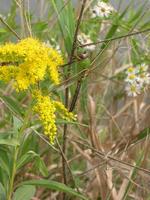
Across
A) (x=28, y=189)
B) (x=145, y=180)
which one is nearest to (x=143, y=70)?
(x=145, y=180)

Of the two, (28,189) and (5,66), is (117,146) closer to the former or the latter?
(28,189)

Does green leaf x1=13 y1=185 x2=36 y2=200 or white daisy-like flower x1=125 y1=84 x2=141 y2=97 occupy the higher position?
white daisy-like flower x1=125 y1=84 x2=141 y2=97

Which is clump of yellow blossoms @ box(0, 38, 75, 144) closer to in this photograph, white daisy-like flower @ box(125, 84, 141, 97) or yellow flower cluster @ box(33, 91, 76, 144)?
yellow flower cluster @ box(33, 91, 76, 144)

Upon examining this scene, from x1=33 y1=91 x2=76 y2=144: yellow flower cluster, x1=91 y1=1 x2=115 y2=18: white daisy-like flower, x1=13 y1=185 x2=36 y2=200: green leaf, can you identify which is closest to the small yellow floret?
x1=33 y1=91 x2=76 y2=144: yellow flower cluster

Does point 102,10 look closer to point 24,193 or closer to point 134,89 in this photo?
point 134,89

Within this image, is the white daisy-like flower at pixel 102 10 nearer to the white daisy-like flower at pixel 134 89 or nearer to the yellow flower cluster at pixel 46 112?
the white daisy-like flower at pixel 134 89

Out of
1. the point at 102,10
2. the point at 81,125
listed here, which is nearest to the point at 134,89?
the point at 102,10

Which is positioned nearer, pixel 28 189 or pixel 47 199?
pixel 28 189
